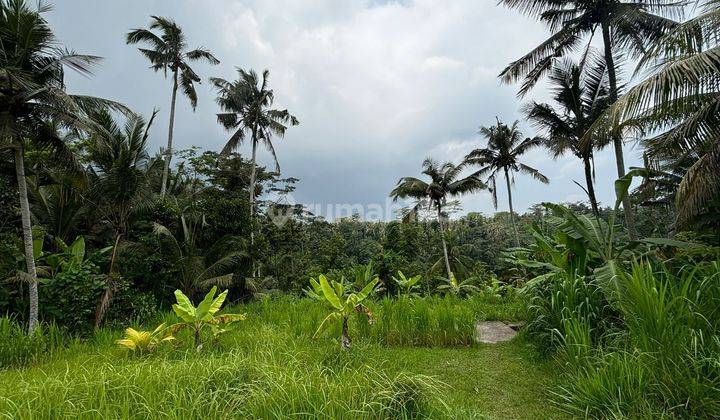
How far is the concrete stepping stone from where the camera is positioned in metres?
5.84

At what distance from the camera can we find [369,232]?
5078 cm

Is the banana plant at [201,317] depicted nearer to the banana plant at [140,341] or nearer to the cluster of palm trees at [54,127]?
the banana plant at [140,341]

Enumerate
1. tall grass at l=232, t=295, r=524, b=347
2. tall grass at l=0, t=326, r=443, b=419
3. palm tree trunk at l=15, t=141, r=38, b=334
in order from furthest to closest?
palm tree trunk at l=15, t=141, r=38, b=334
tall grass at l=232, t=295, r=524, b=347
tall grass at l=0, t=326, r=443, b=419

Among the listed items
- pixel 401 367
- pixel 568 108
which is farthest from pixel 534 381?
pixel 568 108

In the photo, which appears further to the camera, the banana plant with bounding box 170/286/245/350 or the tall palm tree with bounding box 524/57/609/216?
the tall palm tree with bounding box 524/57/609/216

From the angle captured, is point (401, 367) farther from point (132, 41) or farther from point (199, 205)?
point (132, 41)

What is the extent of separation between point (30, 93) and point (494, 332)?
9.63 m

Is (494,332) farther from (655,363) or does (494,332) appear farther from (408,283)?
(655,363)

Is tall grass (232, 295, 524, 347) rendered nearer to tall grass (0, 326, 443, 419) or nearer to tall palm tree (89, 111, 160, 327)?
tall grass (0, 326, 443, 419)

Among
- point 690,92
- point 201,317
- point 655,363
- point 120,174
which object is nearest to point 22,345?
point 201,317

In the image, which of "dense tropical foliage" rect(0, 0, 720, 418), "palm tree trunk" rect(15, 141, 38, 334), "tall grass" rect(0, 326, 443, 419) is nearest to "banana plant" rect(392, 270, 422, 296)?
"dense tropical foliage" rect(0, 0, 720, 418)

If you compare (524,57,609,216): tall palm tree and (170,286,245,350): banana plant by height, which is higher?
(524,57,609,216): tall palm tree

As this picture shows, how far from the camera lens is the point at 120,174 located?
8461 mm

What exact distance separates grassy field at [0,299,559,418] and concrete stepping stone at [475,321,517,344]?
377 millimetres
